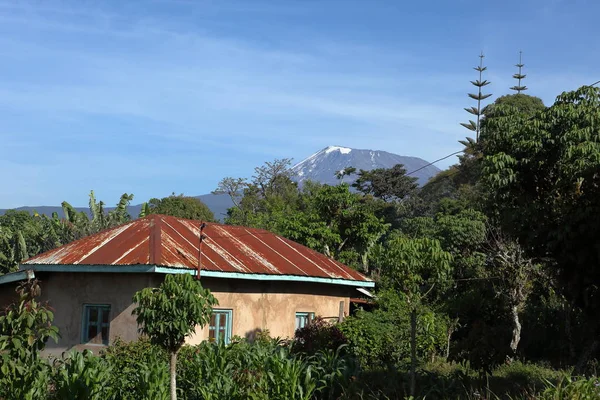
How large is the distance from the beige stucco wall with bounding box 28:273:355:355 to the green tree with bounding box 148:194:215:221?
39.8 meters

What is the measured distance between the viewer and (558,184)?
537 inches

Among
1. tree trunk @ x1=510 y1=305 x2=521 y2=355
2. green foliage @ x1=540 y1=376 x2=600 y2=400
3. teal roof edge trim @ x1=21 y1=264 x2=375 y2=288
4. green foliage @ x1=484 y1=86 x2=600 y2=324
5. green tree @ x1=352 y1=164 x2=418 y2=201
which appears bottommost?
tree trunk @ x1=510 y1=305 x2=521 y2=355

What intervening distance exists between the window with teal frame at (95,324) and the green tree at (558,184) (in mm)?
9282

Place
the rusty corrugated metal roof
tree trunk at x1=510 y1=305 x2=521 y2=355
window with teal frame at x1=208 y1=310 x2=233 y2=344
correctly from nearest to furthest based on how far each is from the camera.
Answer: the rusty corrugated metal roof, window with teal frame at x1=208 y1=310 x2=233 y2=344, tree trunk at x1=510 y1=305 x2=521 y2=355

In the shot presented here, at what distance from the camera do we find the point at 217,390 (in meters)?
12.5

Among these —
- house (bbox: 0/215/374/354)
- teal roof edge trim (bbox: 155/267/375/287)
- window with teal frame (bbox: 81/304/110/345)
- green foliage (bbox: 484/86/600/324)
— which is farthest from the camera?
window with teal frame (bbox: 81/304/110/345)

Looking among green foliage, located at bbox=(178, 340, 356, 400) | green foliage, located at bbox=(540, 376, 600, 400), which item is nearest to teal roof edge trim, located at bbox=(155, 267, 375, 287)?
green foliage, located at bbox=(178, 340, 356, 400)

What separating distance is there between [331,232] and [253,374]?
18592mm

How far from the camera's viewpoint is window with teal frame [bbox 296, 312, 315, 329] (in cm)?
2111

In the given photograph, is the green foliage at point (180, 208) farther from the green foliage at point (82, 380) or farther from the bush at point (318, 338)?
the green foliage at point (82, 380)

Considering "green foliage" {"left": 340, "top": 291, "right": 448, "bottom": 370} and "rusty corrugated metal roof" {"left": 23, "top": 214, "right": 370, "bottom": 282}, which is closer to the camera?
"rusty corrugated metal roof" {"left": 23, "top": 214, "right": 370, "bottom": 282}

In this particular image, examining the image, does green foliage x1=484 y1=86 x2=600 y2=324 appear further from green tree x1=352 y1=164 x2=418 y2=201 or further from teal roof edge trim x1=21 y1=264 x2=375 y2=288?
green tree x1=352 y1=164 x2=418 y2=201

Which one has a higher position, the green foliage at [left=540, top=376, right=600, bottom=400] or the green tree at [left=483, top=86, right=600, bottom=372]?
the green tree at [left=483, top=86, right=600, bottom=372]

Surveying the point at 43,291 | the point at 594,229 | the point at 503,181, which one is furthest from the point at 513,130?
the point at 43,291
